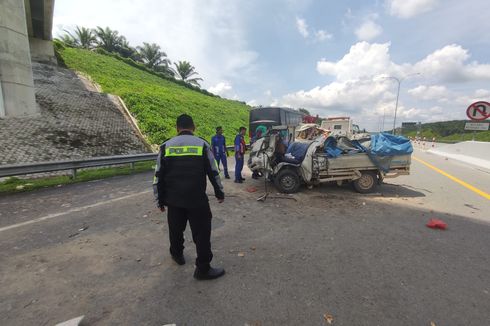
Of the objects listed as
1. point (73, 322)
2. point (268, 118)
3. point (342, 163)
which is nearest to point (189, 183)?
point (73, 322)

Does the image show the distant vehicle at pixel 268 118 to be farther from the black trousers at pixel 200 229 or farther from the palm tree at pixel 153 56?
A: the palm tree at pixel 153 56

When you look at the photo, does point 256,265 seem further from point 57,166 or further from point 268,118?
point 268,118

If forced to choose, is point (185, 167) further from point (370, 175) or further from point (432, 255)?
point (370, 175)

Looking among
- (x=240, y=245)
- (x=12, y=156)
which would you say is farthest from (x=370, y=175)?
(x=12, y=156)

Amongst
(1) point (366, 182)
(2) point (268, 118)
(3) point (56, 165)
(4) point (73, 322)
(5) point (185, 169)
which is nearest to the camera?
(4) point (73, 322)

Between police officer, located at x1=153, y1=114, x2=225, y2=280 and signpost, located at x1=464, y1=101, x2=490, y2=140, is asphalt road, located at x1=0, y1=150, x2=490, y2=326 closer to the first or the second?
police officer, located at x1=153, y1=114, x2=225, y2=280

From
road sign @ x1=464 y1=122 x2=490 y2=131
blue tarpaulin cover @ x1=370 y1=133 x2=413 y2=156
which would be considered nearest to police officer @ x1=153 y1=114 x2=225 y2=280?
blue tarpaulin cover @ x1=370 y1=133 x2=413 y2=156

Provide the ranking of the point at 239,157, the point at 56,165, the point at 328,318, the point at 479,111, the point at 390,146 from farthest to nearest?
the point at 479,111 < the point at 239,157 < the point at 56,165 < the point at 390,146 < the point at 328,318

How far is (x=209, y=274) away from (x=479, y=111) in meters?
13.6

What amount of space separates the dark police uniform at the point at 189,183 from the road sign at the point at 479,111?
13083 millimetres

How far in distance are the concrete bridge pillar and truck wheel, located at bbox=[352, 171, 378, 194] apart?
13.1m

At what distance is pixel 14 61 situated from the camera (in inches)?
386

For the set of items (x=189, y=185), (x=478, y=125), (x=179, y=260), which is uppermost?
(x=478, y=125)

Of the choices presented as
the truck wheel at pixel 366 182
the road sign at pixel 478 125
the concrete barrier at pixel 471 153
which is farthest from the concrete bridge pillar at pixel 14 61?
the concrete barrier at pixel 471 153
